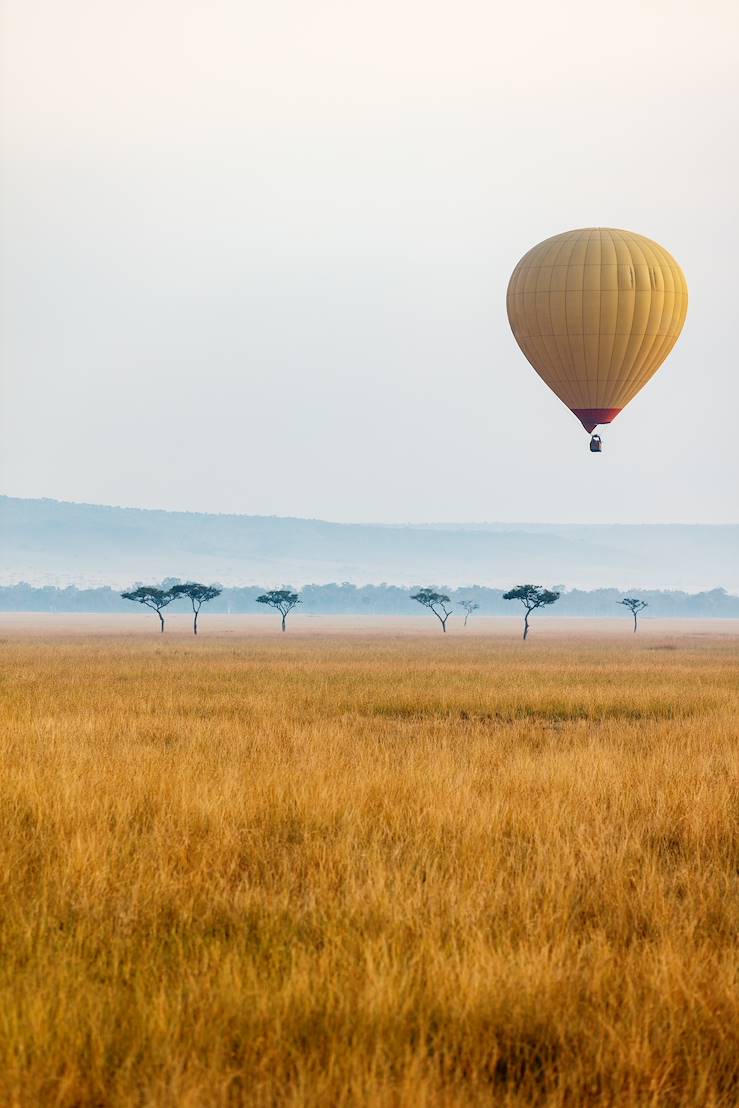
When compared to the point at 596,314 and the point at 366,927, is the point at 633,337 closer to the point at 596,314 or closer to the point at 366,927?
the point at 596,314

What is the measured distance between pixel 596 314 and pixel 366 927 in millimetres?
38076

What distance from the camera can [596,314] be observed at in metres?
43.0

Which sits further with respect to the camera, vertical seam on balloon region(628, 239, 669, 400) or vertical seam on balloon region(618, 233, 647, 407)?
vertical seam on balloon region(628, 239, 669, 400)

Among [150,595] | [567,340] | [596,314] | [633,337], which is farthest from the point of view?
[150,595]

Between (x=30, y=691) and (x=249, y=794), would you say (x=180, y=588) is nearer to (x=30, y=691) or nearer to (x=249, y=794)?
(x=30, y=691)

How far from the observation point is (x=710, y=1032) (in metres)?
5.73

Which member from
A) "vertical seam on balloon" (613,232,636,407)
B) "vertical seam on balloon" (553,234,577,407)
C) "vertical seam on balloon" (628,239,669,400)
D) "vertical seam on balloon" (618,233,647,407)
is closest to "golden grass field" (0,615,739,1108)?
"vertical seam on balloon" (553,234,577,407)

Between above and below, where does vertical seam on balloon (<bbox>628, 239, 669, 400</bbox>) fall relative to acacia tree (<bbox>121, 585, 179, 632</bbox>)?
above

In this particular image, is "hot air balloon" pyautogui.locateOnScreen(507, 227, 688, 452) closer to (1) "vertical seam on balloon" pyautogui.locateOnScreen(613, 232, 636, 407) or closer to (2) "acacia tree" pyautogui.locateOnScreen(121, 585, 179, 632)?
(1) "vertical seam on balloon" pyautogui.locateOnScreen(613, 232, 636, 407)

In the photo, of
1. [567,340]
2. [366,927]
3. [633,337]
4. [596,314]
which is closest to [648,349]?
[633,337]

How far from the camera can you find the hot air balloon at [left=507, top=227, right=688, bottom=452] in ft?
142

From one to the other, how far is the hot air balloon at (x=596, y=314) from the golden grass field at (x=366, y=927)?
29.5m

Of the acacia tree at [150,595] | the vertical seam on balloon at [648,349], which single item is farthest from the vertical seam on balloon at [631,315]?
the acacia tree at [150,595]

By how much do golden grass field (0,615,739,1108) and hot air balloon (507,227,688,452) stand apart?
29.5 meters
